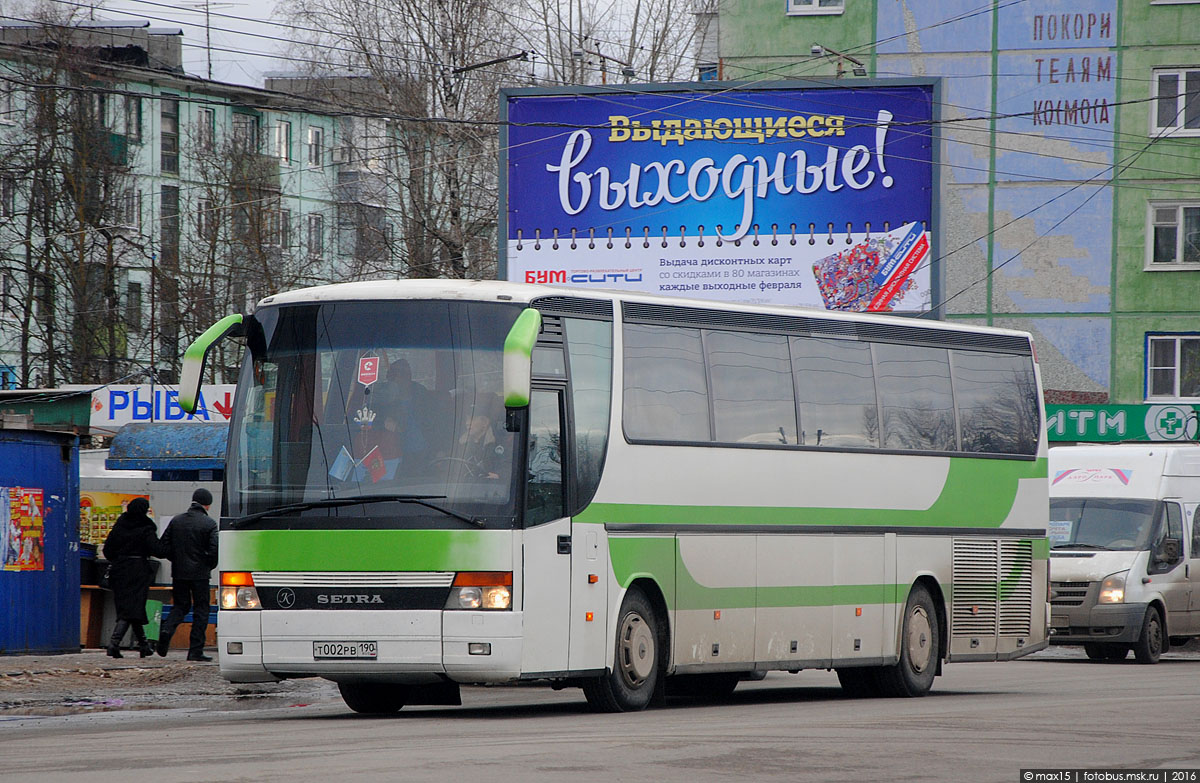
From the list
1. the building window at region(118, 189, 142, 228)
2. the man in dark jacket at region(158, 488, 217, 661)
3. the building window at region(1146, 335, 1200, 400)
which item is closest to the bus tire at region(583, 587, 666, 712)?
the man in dark jacket at region(158, 488, 217, 661)

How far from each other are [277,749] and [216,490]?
58.0ft

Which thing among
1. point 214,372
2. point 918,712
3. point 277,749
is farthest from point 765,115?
point 214,372

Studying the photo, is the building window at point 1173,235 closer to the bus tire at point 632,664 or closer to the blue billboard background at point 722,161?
the blue billboard background at point 722,161

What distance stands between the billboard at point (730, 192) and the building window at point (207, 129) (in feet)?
97.0

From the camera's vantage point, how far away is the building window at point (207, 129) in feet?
188

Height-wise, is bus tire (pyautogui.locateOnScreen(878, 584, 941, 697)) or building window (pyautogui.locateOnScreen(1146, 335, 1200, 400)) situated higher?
building window (pyautogui.locateOnScreen(1146, 335, 1200, 400))

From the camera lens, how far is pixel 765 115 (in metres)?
28.3

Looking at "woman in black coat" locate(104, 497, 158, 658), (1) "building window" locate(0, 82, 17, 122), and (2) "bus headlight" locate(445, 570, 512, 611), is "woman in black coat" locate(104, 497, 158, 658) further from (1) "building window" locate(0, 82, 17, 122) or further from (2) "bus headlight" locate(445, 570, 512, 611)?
(1) "building window" locate(0, 82, 17, 122)

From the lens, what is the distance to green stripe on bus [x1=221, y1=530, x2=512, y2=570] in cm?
1288

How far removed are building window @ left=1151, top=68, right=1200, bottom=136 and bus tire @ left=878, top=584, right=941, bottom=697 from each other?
2911cm

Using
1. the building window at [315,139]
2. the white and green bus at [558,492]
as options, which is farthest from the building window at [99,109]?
the white and green bus at [558,492]

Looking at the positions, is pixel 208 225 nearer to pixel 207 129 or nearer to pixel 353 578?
pixel 207 129

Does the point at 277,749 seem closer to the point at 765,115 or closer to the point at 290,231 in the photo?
the point at 765,115

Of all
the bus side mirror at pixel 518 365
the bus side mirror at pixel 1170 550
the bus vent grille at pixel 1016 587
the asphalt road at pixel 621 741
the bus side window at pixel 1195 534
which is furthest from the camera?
the bus side window at pixel 1195 534
